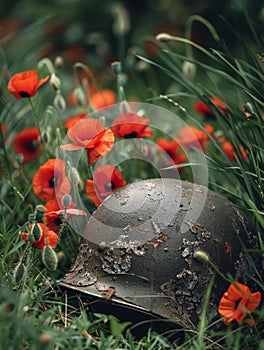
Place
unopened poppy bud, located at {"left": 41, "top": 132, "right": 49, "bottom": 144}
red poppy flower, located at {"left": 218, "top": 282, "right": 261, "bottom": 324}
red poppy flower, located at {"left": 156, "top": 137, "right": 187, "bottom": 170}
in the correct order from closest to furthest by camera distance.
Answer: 1. red poppy flower, located at {"left": 218, "top": 282, "right": 261, "bottom": 324}
2. unopened poppy bud, located at {"left": 41, "top": 132, "right": 49, "bottom": 144}
3. red poppy flower, located at {"left": 156, "top": 137, "right": 187, "bottom": 170}

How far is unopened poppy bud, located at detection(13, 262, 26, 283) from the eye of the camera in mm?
1926

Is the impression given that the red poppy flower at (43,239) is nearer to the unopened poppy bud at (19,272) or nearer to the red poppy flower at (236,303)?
the unopened poppy bud at (19,272)

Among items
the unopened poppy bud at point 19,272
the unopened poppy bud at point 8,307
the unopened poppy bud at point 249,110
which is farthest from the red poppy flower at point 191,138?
the unopened poppy bud at point 8,307

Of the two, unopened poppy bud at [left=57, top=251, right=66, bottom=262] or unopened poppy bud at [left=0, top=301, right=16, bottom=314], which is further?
unopened poppy bud at [left=57, top=251, right=66, bottom=262]

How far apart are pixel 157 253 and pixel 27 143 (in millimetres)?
962

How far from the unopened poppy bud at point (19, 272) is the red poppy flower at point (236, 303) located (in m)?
0.58

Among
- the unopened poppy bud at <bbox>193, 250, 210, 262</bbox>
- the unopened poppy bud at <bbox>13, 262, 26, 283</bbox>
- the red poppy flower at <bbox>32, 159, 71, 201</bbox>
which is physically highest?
the red poppy flower at <bbox>32, 159, 71, 201</bbox>

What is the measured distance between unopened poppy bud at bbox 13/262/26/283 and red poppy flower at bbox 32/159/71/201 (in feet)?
0.95

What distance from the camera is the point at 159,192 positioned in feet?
6.40

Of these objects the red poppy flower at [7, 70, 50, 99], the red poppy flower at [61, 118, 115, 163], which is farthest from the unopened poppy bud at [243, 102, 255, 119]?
the red poppy flower at [7, 70, 50, 99]

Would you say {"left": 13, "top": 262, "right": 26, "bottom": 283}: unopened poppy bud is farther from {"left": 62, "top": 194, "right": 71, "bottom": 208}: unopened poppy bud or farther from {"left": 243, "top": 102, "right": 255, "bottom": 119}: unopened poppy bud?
{"left": 243, "top": 102, "right": 255, "bottom": 119}: unopened poppy bud

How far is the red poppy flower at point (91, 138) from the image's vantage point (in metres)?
2.06

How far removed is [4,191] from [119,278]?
703mm

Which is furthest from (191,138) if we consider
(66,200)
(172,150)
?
(66,200)
